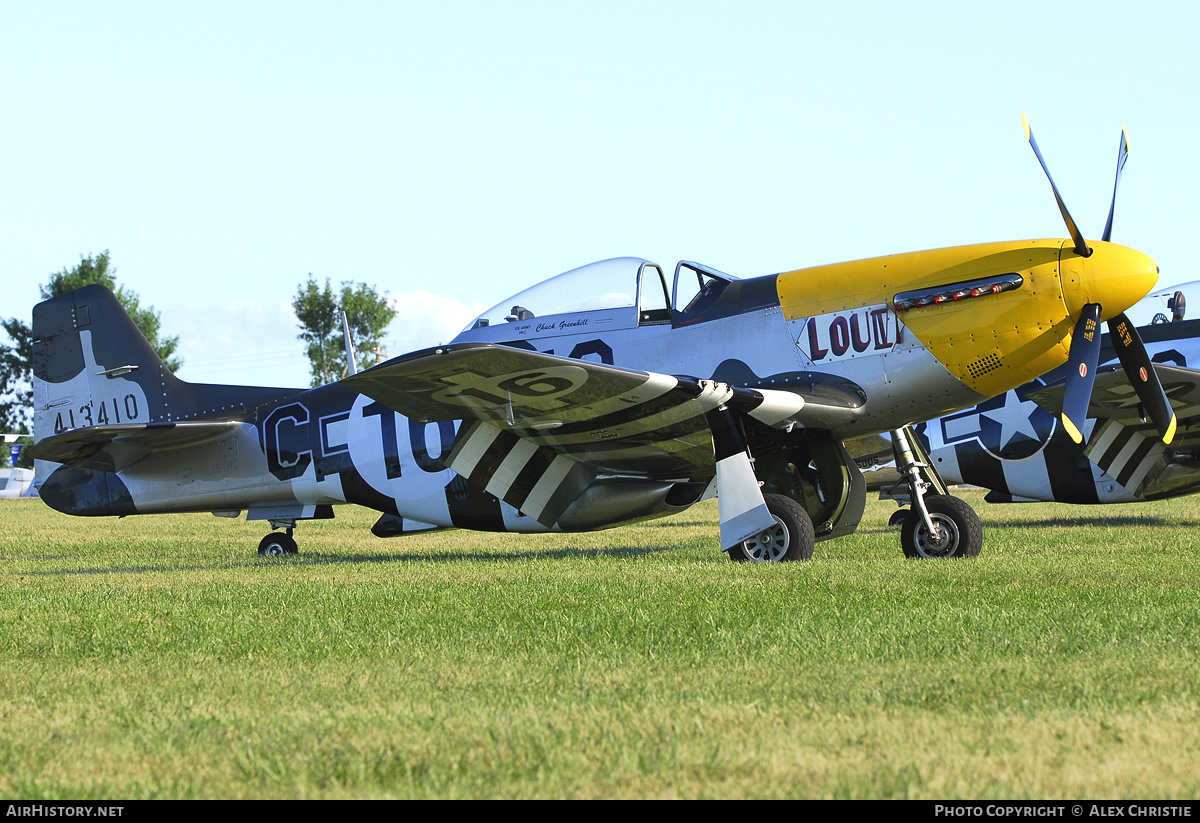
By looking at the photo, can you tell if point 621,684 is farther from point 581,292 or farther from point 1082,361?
point 581,292

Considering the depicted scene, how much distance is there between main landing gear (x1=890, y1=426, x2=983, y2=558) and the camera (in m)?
9.11

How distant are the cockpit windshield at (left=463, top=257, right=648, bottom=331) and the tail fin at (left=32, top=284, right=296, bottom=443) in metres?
4.66

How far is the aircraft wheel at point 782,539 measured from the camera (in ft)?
27.6

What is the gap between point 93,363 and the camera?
504 inches

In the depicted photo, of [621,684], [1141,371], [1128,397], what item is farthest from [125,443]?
[1128,397]

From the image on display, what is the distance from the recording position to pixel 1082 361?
802cm

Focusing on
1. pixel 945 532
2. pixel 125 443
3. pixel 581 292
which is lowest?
pixel 945 532

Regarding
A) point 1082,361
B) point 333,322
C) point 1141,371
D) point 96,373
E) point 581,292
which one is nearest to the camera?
point 1082,361

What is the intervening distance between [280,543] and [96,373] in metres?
3.11

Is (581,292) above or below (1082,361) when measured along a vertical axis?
above

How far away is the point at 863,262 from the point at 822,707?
595 centimetres

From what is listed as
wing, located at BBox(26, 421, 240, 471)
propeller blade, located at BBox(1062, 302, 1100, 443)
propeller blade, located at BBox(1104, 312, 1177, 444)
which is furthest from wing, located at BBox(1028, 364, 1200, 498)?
wing, located at BBox(26, 421, 240, 471)

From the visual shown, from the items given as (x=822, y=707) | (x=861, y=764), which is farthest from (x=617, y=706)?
(x=861, y=764)

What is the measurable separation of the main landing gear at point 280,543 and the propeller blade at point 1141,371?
27.5 feet
